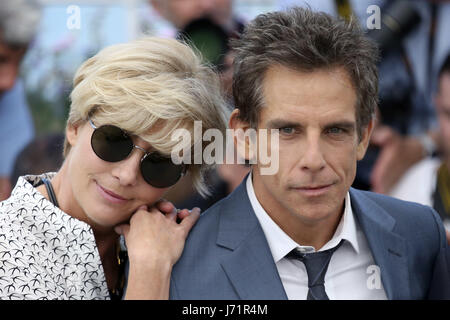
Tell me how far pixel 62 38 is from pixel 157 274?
3280 millimetres

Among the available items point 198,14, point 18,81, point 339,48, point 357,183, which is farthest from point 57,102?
point 339,48

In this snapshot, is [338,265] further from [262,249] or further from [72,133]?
[72,133]

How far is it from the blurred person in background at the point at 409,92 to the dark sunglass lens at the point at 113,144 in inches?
116

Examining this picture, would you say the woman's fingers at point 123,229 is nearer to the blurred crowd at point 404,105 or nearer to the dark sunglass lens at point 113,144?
the dark sunglass lens at point 113,144

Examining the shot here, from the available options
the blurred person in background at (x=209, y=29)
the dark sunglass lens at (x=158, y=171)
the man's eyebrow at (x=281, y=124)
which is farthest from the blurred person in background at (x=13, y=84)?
the man's eyebrow at (x=281, y=124)

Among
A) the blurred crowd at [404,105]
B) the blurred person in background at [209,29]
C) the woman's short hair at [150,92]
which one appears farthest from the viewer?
the blurred crowd at [404,105]

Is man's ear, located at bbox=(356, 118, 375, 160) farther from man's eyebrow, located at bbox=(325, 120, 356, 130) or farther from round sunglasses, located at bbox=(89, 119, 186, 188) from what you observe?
round sunglasses, located at bbox=(89, 119, 186, 188)

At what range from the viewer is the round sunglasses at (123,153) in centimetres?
264

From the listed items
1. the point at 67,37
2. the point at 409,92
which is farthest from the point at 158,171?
the point at 409,92

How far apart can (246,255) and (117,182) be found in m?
0.62
